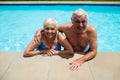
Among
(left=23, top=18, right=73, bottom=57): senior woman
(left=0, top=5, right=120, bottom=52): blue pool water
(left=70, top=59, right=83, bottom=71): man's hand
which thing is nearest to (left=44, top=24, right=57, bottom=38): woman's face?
(left=23, top=18, right=73, bottom=57): senior woman

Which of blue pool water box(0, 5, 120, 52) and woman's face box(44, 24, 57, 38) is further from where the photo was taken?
blue pool water box(0, 5, 120, 52)

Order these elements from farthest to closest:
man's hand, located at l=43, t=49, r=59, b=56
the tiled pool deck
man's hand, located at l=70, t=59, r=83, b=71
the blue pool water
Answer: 1. the blue pool water
2. man's hand, located at l=43, t=49, r=59, b=56
3. man's hand, located at l=70, t=59, r=83, b=71
4. the tiled pool deck

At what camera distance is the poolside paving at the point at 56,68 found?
364 centimetres

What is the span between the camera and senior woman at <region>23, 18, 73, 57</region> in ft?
13.6

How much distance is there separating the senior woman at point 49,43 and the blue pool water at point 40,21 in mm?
2833

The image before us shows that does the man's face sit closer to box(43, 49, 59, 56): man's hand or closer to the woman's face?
the woman's face

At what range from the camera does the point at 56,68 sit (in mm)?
3916

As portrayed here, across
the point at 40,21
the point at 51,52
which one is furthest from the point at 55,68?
the point at 40,21

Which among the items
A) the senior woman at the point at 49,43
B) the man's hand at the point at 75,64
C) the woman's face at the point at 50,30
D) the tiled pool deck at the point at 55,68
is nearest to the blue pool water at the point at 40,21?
the senior woman at the point at 49,43

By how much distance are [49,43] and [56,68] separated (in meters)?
0.82

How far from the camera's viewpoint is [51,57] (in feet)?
14.3

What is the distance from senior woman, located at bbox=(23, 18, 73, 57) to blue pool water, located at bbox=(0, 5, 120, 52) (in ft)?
9.30

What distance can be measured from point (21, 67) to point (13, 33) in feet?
16.1

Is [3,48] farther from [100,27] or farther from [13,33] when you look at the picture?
[100,27]
